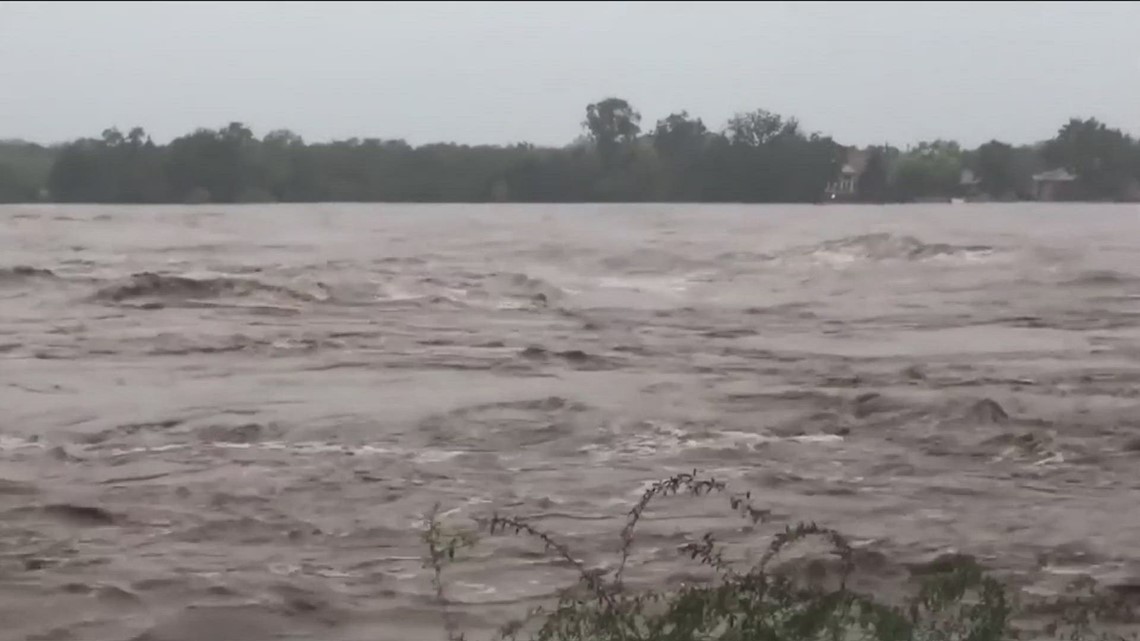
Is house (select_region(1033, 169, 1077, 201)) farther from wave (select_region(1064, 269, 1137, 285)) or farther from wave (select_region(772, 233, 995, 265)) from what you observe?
wave (select_region(772, 233, 995, 265))

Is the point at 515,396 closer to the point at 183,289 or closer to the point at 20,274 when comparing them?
the point at 183,289

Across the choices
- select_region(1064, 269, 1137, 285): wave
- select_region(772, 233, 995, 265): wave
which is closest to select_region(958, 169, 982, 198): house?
select_region(1064, 269, 1137, 285): wave

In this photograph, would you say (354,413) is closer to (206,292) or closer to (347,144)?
(347,144)

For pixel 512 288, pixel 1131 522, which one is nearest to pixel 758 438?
pixel 1131 522

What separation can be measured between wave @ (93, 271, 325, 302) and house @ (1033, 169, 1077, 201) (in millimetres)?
3587

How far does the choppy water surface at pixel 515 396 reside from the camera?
2.19 metres

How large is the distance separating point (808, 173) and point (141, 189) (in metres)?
1.98

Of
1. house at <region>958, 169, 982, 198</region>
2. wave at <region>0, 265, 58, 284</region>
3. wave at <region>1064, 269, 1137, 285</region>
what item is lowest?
wave at <region>0, 265, 58, 284</region>

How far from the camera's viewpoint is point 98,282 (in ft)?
21.0

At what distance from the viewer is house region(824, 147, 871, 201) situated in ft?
12.2

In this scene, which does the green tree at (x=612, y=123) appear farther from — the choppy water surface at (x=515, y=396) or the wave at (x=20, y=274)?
the wave at (x=20, y=274)

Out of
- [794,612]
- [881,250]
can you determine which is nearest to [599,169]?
[794,612]

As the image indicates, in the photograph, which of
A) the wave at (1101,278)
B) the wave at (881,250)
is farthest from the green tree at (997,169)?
the wave at (881,250)

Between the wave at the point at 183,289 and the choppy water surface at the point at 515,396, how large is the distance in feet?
0.10
